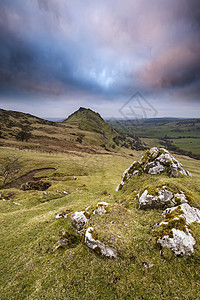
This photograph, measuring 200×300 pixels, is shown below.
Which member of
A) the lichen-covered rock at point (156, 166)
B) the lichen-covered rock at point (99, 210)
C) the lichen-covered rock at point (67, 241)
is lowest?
the lichen-covered rock at point (67, 241)

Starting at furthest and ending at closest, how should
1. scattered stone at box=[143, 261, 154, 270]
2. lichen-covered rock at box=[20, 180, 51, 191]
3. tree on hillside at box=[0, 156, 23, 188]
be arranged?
tree on hillside at box=[0, 156, 23, 188] < lichen-covered rock at box=[20, 180, 51, 191] < scattered stone at box=[143, 261, 154, 270]

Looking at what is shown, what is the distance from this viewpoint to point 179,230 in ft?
32.9

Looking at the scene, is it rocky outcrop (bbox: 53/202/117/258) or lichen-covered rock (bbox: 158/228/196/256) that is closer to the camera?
lichen-covered rock (bbox: 158/228/196/256)

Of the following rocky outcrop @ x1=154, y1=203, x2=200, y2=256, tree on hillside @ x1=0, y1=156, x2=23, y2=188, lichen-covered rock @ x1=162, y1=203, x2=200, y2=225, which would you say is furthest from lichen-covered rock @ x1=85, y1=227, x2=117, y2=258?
tree on hillside @ x1=0, y1=156, x2=23, y2=188

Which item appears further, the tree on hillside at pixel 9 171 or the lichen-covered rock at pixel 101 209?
the tree on hillside at pixel 9 171

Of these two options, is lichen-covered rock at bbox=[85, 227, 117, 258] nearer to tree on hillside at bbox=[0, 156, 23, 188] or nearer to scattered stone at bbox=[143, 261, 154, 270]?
scattered stone at bbox=[143, 261, 154, 270]

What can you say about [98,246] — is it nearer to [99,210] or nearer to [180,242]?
[99,210]

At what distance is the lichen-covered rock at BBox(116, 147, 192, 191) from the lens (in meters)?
22.5

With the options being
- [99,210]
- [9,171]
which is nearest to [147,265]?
[99,210]

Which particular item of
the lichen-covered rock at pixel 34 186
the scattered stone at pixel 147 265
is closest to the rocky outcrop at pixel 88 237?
the scattered stone at pixel 147 265

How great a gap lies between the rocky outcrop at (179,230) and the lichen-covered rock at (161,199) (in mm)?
1267

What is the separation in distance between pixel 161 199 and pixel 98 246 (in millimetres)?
8368

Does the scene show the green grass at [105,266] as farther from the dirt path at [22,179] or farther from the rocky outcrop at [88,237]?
the dirt path at [22,179]

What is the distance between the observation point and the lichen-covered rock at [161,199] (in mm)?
13916
